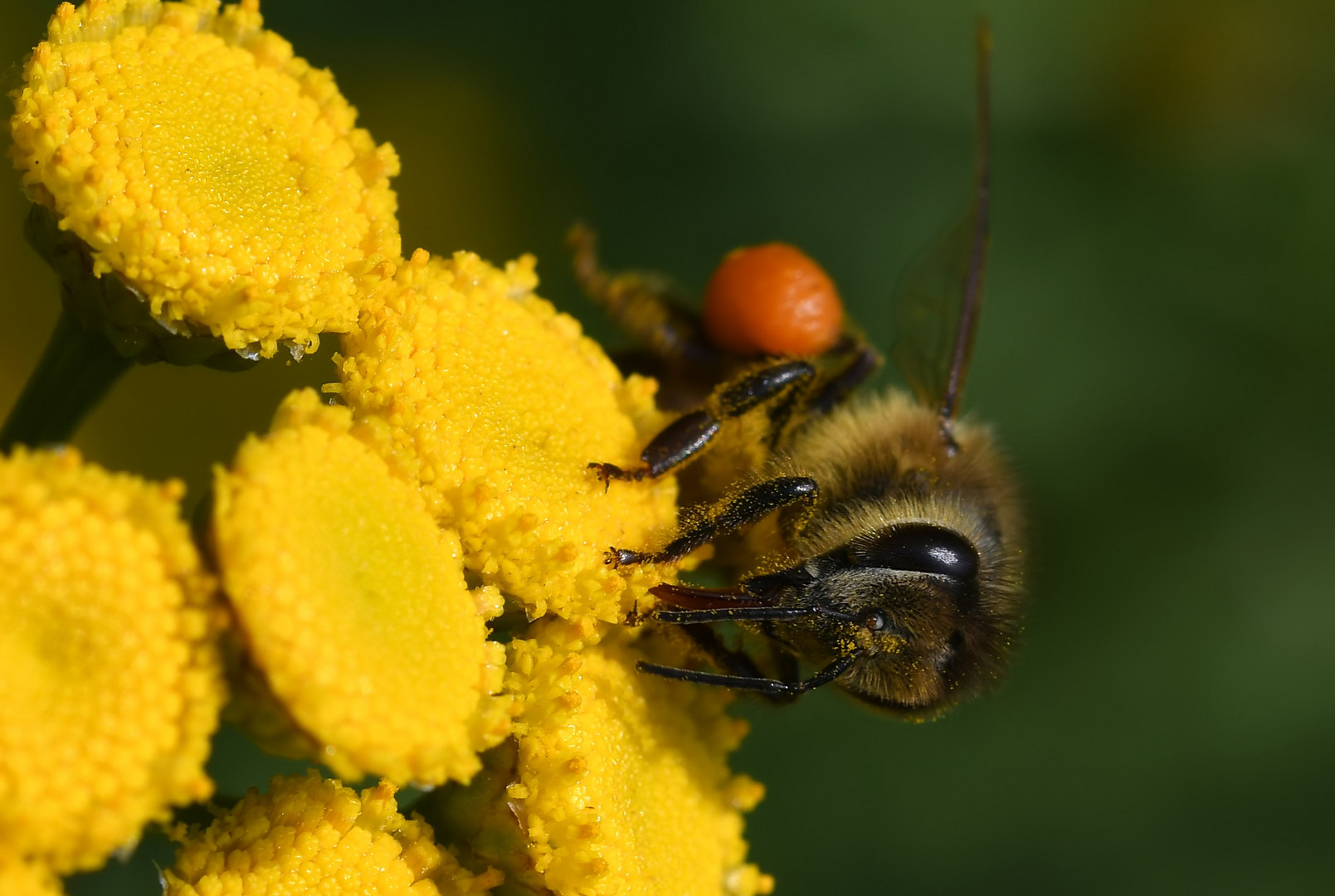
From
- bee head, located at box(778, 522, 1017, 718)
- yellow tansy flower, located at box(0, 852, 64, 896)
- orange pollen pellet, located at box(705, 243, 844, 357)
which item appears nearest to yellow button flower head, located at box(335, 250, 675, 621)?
bee head, located at box(778, 522, 1017, 718)

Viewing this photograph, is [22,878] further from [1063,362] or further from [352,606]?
[1063,362]

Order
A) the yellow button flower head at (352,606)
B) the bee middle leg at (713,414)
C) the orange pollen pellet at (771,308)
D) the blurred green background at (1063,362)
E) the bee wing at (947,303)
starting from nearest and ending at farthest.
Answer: the yellow button flower head at (352,606) → the bee middle leg at (713,414) → the orange pollen pellet at (771,308) → the bee wing at (947,303) → the blurred green background at (1063,362)

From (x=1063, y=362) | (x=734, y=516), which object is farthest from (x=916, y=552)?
(x=1063, y=362)

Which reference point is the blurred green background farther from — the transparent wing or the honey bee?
the honey bee

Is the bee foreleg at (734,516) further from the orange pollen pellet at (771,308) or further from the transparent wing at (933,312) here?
the transparent wing at (933,312)

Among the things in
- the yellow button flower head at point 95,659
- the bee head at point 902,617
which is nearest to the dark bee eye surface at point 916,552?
the bee head at point 902,617

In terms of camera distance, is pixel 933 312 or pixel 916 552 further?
pixel 933 312

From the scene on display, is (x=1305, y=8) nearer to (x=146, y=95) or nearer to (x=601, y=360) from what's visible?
(x=601, y=360)
